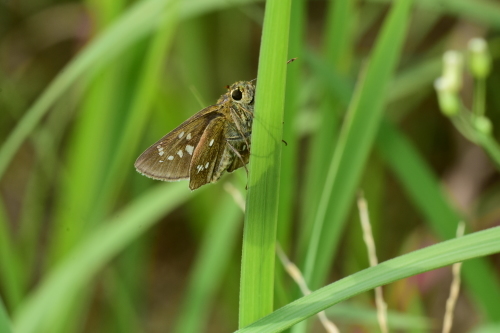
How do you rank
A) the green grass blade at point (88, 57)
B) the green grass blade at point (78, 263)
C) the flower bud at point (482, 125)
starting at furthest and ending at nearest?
the green grass blade at point (78, 263) < the green grass blade at point (88, 57) < the flower bud at point (482, 125)

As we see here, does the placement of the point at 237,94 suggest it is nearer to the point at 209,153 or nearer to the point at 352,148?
the point at 209,153

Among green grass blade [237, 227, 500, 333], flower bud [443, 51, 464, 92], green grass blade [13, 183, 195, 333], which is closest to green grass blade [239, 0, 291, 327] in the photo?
green grass blade [237, 227, 500, 333]

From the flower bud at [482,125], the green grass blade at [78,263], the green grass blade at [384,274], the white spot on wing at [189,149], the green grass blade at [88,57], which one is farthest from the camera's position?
the green grass blade at [78,263]

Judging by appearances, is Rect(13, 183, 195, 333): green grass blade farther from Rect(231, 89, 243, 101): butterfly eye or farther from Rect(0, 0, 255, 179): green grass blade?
Rect(231, 89, 243, 101): butterfly eye

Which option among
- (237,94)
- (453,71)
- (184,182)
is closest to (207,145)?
(237,94)

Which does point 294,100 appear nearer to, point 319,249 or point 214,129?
point 214,129

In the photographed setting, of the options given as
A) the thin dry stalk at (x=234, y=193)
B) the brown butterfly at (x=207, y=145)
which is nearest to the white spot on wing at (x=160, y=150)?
the brown butterfly at (x=207, y=145)

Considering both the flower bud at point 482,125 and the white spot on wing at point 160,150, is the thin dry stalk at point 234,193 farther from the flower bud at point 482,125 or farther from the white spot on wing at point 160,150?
the flower bud at point 482,125

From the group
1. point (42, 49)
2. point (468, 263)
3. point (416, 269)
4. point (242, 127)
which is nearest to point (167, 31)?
point (242, 127)
